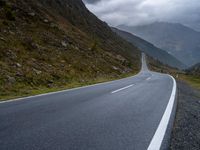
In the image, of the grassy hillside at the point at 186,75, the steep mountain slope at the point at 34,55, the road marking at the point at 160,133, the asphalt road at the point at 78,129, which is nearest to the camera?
the asphalt road at the point at 78,129

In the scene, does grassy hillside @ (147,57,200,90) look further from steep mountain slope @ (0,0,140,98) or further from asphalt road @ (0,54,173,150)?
asphalt road @ (0,54,173,150)

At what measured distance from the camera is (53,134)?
16.2ft

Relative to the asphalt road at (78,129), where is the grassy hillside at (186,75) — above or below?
below

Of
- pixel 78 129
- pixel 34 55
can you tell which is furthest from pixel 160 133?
pixel 34 55

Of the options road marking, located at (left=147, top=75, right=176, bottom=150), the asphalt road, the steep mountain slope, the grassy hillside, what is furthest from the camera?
the grassy hillside

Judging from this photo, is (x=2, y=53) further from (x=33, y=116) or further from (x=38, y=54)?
(x=33, y=116)

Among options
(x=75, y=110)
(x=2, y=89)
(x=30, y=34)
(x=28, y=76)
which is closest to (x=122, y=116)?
(x=75, y=110)

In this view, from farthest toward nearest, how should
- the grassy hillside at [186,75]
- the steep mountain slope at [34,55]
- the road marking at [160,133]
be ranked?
the grassy hillside at [186,75] < the steep mountain slope at [34,55] < the road marking at [160,133]

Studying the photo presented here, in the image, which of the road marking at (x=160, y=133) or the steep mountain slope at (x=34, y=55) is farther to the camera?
the steep mountain slope at (x=34, y=55)

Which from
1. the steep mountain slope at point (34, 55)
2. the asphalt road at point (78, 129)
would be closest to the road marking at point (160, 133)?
the asphalt road at point (78, 129)

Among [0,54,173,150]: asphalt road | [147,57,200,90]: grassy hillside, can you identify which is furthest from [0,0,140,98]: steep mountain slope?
[147,57,200,90]: grassy hillside

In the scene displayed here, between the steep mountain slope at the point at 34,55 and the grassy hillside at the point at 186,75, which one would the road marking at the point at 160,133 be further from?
the grassy hillside at the point at 186,75

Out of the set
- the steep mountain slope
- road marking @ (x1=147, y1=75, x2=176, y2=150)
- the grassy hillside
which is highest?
the steep mountain slope

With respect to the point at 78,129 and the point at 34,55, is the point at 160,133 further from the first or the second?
the point at 34,55
